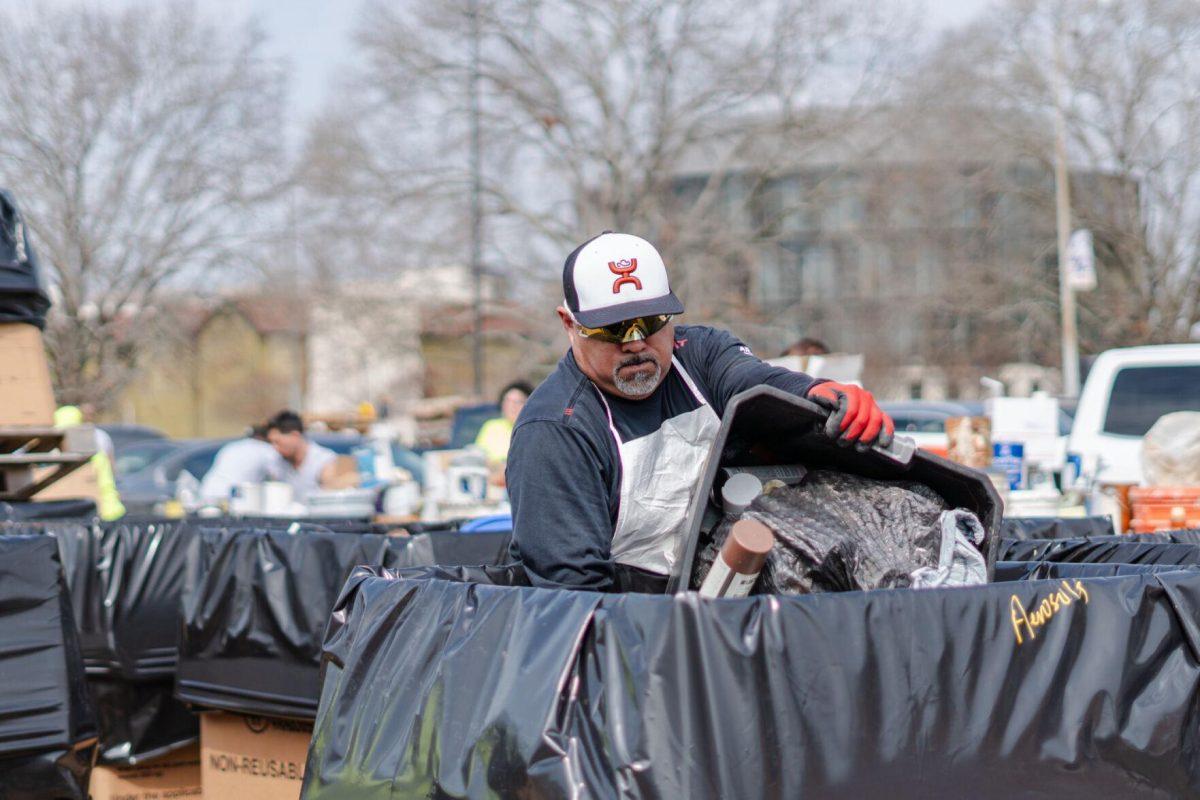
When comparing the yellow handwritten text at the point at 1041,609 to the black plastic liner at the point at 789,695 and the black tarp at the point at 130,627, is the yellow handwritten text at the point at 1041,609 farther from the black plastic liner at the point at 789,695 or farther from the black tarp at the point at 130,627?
the black tarp at the point at 130,627

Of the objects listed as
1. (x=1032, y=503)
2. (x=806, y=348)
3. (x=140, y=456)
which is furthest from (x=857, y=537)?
(x=140, y=456)

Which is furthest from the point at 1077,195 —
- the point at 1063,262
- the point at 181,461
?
the point at 181,461

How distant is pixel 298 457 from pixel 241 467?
1141mm

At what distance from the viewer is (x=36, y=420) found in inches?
235

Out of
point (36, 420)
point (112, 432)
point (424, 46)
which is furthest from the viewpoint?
point (424, 46)

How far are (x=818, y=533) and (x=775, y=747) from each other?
765 mm

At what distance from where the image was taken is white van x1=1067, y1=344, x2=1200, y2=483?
32.4ft

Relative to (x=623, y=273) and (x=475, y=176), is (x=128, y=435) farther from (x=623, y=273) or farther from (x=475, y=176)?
(x=623, y=273)

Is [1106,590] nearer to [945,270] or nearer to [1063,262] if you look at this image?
[1063,262]

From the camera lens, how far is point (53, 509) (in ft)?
29.6

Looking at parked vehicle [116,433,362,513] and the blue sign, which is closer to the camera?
the blue sign

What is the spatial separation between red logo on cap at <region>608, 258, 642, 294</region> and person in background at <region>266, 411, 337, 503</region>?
7.55 m

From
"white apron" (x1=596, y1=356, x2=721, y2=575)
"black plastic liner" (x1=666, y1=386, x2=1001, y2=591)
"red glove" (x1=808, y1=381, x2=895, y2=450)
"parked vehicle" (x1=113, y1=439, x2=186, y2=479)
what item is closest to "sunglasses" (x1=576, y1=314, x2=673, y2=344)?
"white apron" (x1=596, y1=356, x2=721, y2=575)

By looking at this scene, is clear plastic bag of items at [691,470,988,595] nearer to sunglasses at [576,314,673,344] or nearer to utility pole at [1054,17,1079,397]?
sunglasses at [576,314,673,344]
